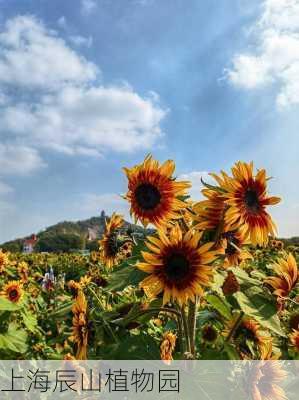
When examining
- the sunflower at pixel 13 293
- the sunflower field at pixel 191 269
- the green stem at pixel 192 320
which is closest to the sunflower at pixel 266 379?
the sunflower field at pixel 191 269

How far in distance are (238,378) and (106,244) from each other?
1.04 meters

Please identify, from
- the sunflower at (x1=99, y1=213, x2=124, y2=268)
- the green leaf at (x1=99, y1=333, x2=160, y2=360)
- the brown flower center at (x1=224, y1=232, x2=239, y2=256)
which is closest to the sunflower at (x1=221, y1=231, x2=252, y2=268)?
the brown flower center at (x1=224, y1=232, x2=239, y2=256)

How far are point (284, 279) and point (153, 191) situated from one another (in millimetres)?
690

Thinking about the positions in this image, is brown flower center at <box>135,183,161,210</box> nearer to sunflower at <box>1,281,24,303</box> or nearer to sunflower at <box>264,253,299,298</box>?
sunflower at <box>264,253,299,298</box>

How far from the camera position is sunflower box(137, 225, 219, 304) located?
1.88 metres

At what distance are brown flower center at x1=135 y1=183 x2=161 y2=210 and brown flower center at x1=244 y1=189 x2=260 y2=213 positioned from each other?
0.40m

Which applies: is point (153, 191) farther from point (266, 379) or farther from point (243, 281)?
point (266, 379)

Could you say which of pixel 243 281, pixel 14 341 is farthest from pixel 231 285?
pixel 14 341

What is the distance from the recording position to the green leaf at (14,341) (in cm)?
435

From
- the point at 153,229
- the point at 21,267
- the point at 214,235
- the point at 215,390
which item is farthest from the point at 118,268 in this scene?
the point at 21,267

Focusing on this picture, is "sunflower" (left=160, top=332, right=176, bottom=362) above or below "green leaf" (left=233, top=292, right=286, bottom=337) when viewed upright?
below

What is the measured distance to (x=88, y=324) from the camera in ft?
7.44

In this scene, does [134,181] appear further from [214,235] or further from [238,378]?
[238,378]

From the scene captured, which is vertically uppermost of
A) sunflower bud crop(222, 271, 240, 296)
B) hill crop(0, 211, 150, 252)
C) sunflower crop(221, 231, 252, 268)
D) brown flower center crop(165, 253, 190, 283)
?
hill crop(0, 211, 150, 252)
